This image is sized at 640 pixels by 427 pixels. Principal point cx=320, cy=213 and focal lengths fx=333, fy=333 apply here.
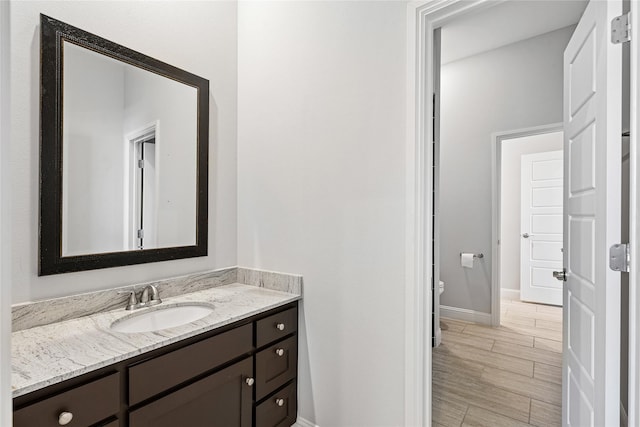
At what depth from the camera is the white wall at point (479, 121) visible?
3.30 m

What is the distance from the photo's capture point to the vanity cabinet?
98cm

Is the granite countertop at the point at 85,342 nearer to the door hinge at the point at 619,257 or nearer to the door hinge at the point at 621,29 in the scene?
the door hinge at the point at 619,257

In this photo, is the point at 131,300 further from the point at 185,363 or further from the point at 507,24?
the point at 507,24

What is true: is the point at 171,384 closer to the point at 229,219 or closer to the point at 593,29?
the point at 229,219

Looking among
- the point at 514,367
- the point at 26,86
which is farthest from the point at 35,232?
the point at 514,367

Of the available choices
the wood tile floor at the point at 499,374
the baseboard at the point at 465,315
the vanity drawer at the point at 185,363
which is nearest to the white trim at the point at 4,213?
the vanity drawer at the point at 185,363

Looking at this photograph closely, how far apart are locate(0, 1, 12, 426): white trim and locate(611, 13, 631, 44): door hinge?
1.65 meters

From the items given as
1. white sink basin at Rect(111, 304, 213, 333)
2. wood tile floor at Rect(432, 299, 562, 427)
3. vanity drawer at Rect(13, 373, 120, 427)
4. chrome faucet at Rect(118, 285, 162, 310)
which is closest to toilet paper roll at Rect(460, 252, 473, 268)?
wood tile floor at Rect(432, 299, 562, 427)

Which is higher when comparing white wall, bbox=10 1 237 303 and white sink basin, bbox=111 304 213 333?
white wall, bbox=10 1 237 303

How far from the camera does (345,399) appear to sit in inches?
66.9

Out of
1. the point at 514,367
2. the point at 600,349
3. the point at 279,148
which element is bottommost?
the point at 514,367

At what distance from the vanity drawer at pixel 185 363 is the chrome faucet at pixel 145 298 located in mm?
439

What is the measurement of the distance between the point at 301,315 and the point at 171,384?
0.77 metres

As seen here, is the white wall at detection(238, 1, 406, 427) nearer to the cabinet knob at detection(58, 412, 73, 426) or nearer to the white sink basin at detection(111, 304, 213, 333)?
the white sink basin at detection(111, 304, 213, 333)
